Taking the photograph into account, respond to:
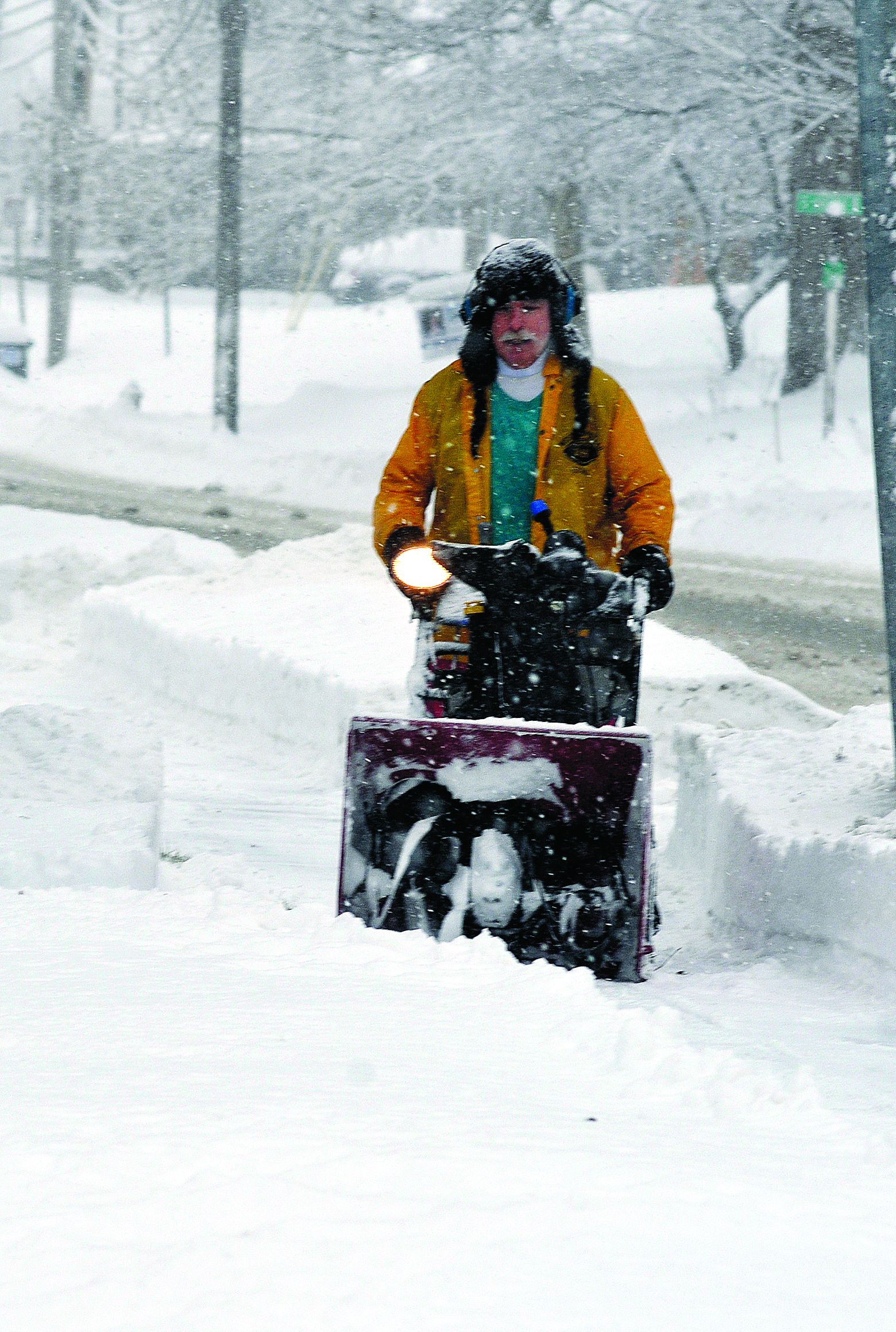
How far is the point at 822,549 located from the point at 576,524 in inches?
477

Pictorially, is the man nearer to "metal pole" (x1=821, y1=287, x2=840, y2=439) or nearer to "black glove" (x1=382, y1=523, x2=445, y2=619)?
"black glove" (x1=382, y1=523, x2=445, y2=619)

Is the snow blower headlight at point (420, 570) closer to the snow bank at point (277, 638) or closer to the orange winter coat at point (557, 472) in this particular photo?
the orange winter coat at point (557, 472)

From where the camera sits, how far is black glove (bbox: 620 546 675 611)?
3615 mm

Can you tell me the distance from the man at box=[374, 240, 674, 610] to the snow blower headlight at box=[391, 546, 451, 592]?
0.65ft

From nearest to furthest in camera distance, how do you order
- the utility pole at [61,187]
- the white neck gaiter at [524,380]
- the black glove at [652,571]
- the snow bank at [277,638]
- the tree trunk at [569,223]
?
the black glove at [652,571] → the white neck gaiter at [524,380] → the snow bank at [277,638] → the tree trunk at [569,223] → the utility pole at [61,187]

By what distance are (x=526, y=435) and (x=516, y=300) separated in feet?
1.03

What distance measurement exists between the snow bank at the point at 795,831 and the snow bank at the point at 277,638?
6.80 ft

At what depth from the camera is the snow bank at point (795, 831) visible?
4.03 meters

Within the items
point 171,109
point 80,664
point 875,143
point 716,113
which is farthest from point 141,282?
point 875,143

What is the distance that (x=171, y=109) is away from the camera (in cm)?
2398

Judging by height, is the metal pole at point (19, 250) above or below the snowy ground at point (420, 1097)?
above

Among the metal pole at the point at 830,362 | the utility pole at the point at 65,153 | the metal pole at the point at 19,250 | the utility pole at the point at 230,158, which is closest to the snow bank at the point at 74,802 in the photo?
the metal pole at the point at 830,362

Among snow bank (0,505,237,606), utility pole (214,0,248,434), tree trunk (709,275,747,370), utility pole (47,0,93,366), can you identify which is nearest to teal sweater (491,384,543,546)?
snow bank (0,505,237,606)

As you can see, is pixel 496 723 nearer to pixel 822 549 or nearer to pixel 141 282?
pixel 822 549
